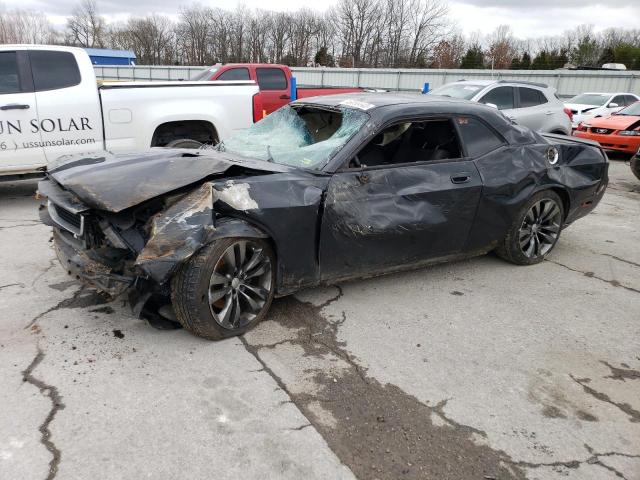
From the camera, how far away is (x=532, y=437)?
2.65 meters

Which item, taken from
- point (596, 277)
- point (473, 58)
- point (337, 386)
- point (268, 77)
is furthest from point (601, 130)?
point (473, 58)

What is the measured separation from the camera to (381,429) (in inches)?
105

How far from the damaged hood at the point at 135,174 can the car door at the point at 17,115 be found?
2.92m

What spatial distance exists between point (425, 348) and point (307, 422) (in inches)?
44.7

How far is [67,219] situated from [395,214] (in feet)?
7.69

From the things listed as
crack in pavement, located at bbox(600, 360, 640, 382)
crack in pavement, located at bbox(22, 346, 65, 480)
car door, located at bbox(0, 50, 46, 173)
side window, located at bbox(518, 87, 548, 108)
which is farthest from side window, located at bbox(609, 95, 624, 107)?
crack in pavement, located at bbox(22, 346, 65, 480)

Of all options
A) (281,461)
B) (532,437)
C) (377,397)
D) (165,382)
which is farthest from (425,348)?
(165,382)

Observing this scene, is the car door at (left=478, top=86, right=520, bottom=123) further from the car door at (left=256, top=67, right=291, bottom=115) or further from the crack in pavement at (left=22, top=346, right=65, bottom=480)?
the crack in pavement at (left=22, top=346, right=65, bottom=480)

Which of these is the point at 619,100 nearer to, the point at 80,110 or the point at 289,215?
the point at 80,110

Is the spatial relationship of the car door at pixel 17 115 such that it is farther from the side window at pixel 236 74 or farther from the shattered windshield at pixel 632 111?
the shattered windshield at pixel 632 111

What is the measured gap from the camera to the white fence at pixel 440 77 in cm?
2102

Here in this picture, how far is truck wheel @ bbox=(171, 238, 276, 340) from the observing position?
3148 mm

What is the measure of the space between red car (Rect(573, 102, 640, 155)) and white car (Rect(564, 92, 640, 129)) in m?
2.07

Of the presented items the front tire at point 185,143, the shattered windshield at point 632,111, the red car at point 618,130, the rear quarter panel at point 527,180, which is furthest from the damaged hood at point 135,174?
the shattered windshield at point 632,111
